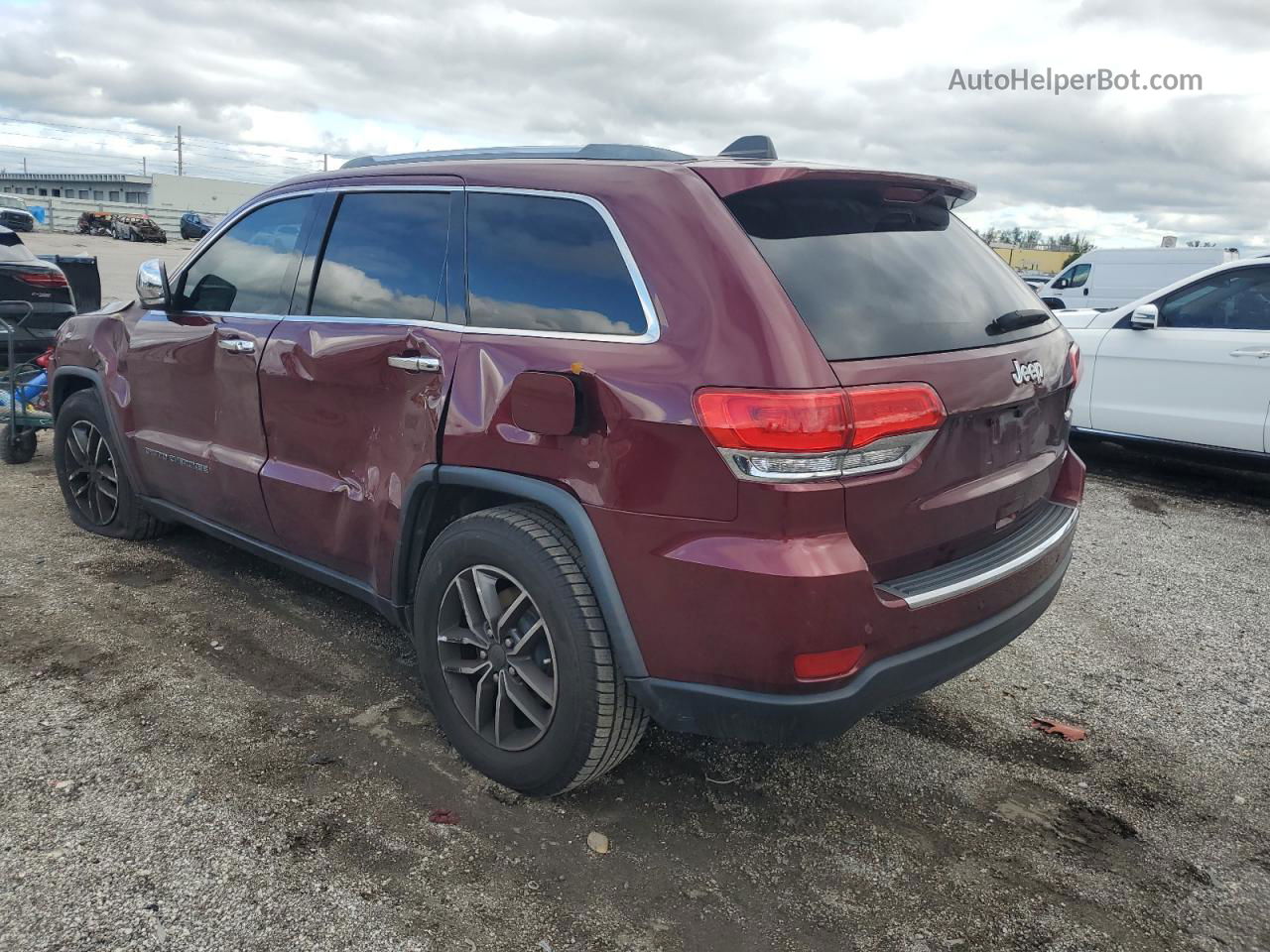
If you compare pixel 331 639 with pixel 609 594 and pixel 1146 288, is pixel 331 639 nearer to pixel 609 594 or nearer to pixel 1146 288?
pixel 609 594

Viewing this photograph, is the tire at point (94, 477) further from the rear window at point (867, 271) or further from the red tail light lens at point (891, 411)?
the red tail light lens at point (891, 411)

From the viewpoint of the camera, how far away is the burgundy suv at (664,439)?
2.22 metres

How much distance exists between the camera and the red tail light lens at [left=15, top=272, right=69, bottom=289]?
7.91m

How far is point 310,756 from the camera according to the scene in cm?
295

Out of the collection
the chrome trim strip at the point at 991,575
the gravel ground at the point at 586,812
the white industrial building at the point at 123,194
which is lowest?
the gravel ground at the point at 586,812

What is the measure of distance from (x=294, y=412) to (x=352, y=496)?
46 centimetres

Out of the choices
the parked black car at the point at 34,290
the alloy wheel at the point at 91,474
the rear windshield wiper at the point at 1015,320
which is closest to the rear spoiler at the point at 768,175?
the rear windshield wiper at the point at 1015,320

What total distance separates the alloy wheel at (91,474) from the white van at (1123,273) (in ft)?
59.0

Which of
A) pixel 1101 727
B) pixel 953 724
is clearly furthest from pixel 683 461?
pixel 1101 727

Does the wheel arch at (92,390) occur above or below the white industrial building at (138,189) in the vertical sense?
below

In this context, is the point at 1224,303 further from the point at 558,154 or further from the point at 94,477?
the point at 94,477

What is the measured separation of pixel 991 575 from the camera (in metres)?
2.57

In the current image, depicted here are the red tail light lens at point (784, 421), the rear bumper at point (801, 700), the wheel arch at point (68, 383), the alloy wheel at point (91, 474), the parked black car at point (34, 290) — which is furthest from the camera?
the parked black car at point (34, 290)

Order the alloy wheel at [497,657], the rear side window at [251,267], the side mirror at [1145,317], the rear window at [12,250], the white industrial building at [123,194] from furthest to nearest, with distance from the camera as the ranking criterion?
the white industrial building at [123,194] → the rear window at [12,250] → the side mirror at [1145,317] → the rear side window at [251,267] → the alloy wheel at [497,657]
